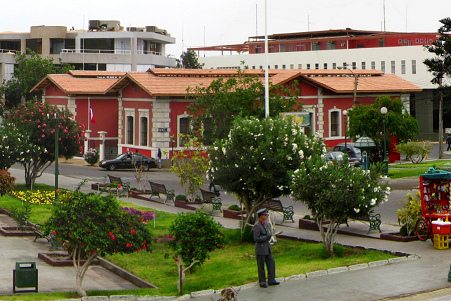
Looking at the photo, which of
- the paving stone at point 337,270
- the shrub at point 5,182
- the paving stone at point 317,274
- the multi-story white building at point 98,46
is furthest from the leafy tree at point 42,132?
the multi-story white building at point 98,46

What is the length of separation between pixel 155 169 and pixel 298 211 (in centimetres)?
2531

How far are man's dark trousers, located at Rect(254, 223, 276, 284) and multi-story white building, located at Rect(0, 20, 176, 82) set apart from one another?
83076mm

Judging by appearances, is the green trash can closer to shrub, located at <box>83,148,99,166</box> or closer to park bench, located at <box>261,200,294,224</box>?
park bench, located at <box>261,200,294,224</box>

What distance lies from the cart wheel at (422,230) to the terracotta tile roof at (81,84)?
43123 mm

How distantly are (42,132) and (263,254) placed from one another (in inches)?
1094

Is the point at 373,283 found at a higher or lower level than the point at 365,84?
lower

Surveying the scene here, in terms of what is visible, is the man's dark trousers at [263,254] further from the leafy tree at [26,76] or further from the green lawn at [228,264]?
the leafy tree at [26,76]

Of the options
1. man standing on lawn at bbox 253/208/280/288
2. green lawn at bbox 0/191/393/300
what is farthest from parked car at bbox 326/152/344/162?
man standing on lawn at bbox 253/208/280/288

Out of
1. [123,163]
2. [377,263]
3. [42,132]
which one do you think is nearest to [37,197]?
[42,132]

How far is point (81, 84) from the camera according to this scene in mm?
71062

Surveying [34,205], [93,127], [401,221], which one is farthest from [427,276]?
[93,127]

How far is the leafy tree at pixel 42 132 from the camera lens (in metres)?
46.6

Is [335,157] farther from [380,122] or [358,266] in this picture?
[380,122]

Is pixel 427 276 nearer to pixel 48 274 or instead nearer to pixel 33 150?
pixel 48 274
